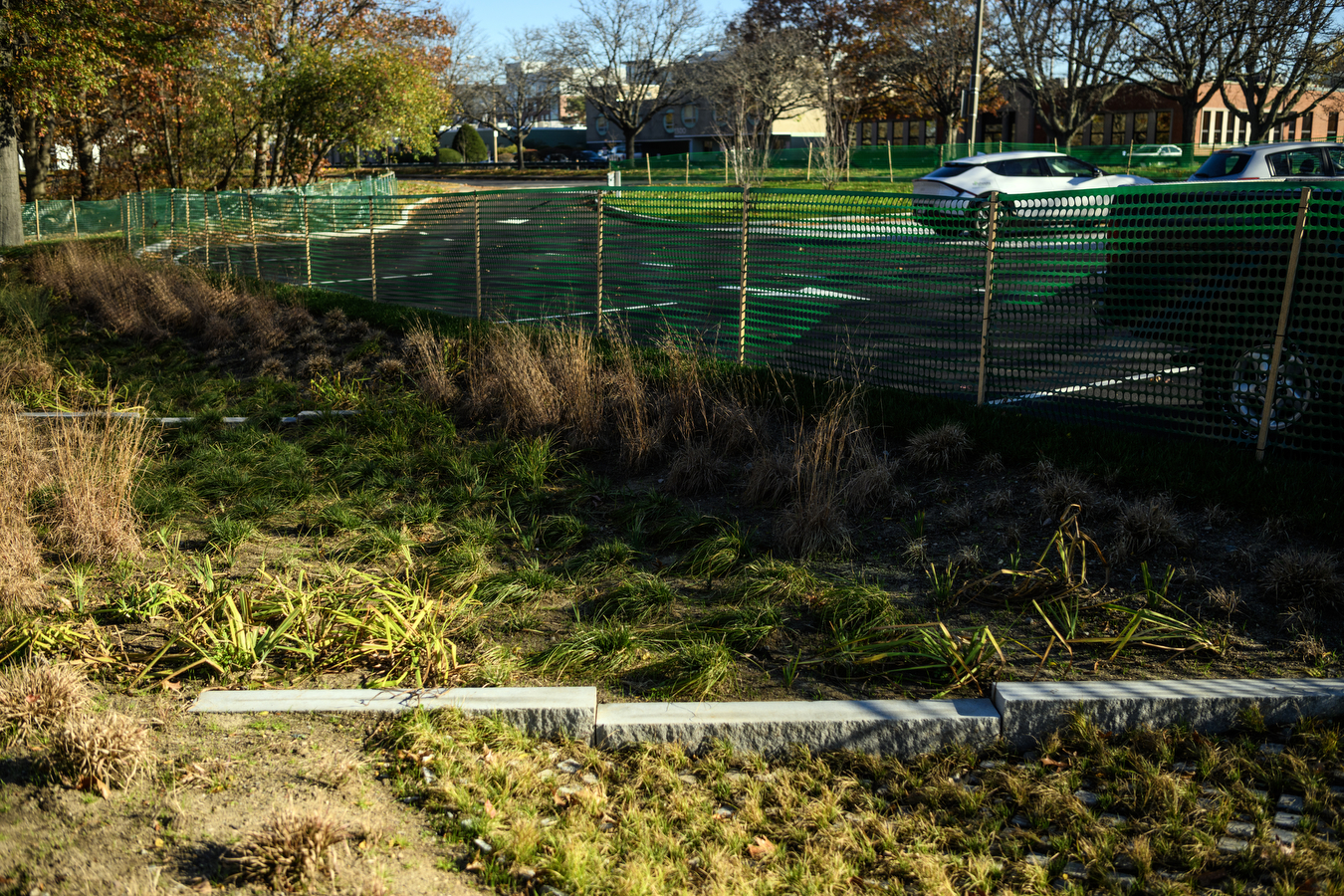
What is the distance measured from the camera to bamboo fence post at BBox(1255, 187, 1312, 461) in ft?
18.1

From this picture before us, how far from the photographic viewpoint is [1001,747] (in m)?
3.79

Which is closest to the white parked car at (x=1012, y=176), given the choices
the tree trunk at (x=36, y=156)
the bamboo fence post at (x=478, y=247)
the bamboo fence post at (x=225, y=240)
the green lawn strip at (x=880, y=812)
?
the bamboo fence post at (x=478, y=247)

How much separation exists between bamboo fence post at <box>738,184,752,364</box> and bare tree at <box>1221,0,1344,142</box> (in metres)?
31.7

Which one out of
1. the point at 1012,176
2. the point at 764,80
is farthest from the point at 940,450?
the point at 764,80

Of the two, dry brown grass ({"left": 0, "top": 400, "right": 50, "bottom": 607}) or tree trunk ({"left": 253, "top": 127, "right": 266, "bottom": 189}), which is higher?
tree trunk ({"left": 253, "top": 127, "right": 266, "bottom": 189})

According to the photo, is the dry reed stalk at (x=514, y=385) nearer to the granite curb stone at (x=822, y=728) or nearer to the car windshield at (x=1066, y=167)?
the granite curb stone at (x=822, y=728)

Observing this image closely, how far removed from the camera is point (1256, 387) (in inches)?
236

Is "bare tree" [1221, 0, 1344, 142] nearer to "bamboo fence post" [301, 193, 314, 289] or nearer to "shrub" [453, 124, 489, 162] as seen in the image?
"bamboo fence post" [301, 193, 314, 289]

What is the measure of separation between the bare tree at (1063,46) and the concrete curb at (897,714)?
125ft

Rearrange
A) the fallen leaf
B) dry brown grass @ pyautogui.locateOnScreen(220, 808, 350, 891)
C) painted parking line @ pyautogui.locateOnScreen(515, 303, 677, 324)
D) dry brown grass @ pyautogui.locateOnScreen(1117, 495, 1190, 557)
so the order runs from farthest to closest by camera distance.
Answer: painted parking line @ pyautogui.locateOnScreen(515, 303, 677, 324), dry brown grass @ pyautogui.locateOnScreen(1117, 495, 1190, 557), the fallen leaf, dry brown grass @ pyautogui.locateOnScreen(220, 808, 350, 891)

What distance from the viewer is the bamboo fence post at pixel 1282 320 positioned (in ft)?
18.1

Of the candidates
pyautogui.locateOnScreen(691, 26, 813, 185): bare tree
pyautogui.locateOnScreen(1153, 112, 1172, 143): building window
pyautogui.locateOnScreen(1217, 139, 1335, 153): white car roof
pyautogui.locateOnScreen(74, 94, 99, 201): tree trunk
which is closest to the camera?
pyautogui.locateOnScreen(1217, 139, 1335, 153): white car roof

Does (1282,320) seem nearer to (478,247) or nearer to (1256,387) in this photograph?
(1256,387)

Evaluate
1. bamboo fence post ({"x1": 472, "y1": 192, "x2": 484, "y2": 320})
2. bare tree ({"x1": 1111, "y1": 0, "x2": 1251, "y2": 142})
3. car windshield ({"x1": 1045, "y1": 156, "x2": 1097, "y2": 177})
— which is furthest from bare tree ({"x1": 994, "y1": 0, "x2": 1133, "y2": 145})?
bamboo fence post ({"x1": 472, "y1": 192, "x2": 484, "y2": 320})
